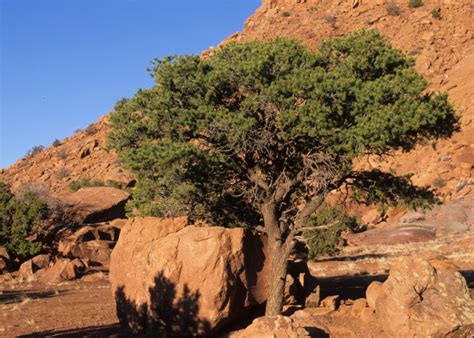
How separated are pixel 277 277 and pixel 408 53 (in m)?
47.7

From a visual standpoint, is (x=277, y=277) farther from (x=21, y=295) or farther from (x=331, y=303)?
(x=21, y=295)

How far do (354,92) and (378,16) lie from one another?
5394 centimetres

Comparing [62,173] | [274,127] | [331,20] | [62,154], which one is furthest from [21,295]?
[331,20]

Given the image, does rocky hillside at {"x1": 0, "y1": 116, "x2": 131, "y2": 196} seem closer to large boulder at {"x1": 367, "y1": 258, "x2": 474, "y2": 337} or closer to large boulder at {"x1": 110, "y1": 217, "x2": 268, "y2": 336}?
large boulder at {"x1": 110, "y1": 217, "x2": 268, "y2": 336}

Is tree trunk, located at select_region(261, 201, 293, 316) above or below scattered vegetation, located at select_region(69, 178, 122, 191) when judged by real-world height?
below

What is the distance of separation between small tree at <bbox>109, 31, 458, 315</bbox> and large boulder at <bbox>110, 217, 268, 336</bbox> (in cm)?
80

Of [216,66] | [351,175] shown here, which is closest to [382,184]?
[351,175]

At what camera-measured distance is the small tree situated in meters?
12.8

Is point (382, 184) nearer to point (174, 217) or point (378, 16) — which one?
point (174, 217)

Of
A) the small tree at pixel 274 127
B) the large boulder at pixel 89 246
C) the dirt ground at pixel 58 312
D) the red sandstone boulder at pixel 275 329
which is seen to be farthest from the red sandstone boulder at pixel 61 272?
the red sandstone boulder at pixel 275 329

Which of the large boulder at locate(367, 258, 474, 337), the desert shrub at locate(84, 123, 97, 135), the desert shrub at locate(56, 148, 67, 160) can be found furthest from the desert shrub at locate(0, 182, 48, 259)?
the desert shrub at locate(84, 123, 97, 135)

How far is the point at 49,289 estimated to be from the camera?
22.3 meters

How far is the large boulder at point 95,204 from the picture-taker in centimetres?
3441

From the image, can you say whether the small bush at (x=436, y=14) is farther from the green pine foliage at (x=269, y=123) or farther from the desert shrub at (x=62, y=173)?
the green pine foliage at (x=269, y=123)
